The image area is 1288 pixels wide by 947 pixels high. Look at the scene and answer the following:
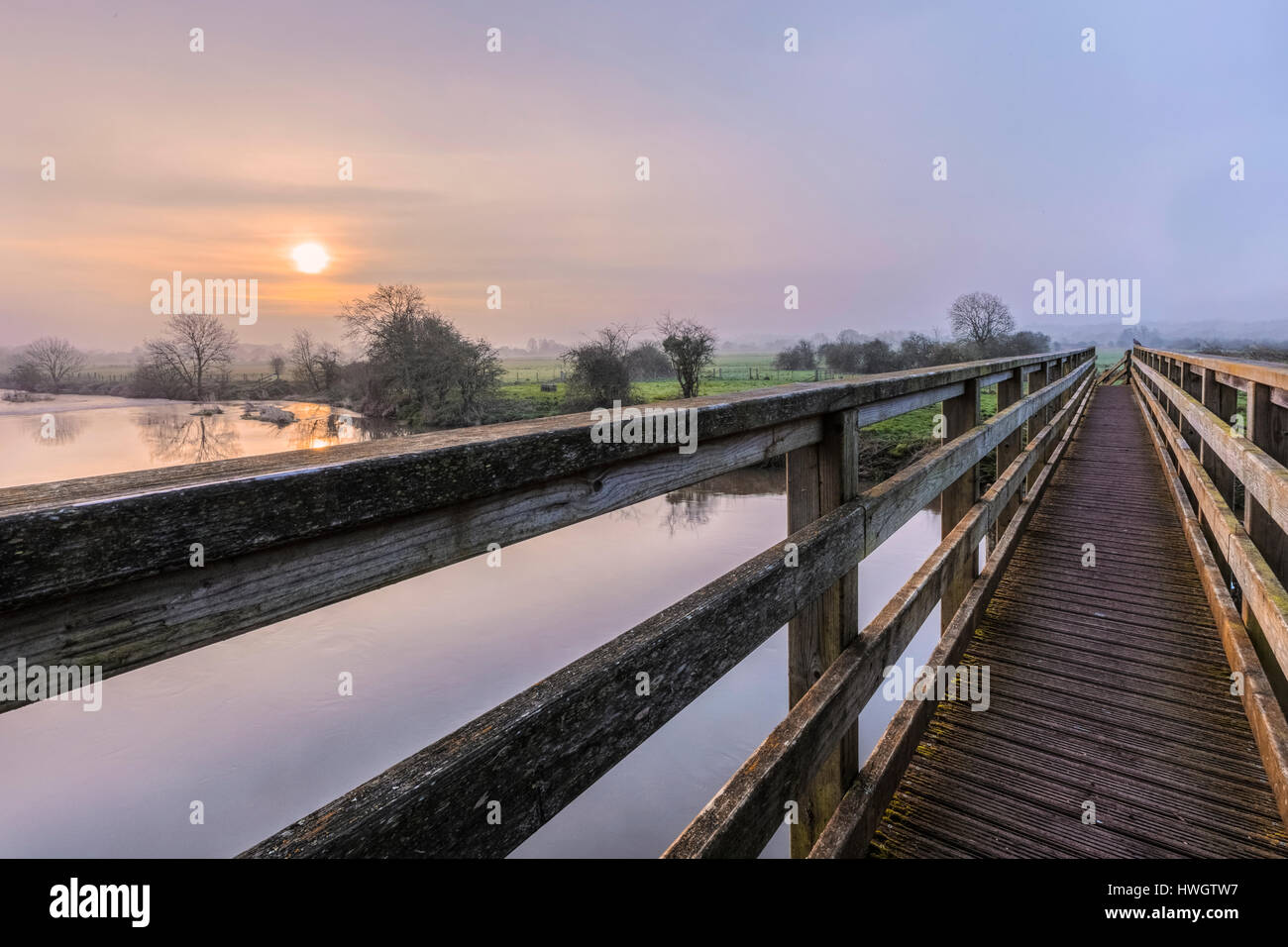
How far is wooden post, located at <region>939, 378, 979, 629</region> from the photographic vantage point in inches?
132

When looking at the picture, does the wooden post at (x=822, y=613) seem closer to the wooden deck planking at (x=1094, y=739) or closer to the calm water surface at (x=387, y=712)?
the wooden deck planking at (x=1094, y=739)

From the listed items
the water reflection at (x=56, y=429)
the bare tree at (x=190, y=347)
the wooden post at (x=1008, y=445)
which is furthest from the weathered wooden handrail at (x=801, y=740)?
the bare tree at (x=190, y=347)

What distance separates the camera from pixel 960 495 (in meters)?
3.62

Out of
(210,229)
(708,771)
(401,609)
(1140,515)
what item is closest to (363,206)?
(210,229)

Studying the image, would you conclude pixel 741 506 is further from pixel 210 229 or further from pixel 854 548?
pixel 210 229

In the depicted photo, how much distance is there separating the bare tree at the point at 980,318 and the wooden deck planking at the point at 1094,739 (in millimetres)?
55404

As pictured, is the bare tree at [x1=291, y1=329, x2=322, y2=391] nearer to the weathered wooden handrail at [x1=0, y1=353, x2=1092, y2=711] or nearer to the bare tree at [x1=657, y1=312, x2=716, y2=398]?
the bare tree at [x1=657, y1=312, x2=716, y2=398]

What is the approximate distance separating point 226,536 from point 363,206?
48.6m

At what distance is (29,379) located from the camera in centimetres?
4341

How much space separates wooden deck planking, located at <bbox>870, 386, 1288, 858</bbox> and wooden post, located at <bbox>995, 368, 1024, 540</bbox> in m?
0.71

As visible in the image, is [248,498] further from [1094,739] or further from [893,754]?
[1094,739]

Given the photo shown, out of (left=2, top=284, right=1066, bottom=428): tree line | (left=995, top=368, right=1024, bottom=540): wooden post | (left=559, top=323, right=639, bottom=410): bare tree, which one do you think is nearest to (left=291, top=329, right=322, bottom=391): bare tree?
(left=2, top=284, right=1066, bottom=428): tree line

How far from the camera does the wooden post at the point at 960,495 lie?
3.36 m
